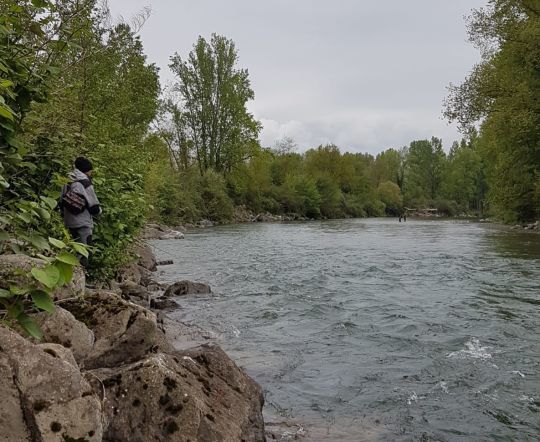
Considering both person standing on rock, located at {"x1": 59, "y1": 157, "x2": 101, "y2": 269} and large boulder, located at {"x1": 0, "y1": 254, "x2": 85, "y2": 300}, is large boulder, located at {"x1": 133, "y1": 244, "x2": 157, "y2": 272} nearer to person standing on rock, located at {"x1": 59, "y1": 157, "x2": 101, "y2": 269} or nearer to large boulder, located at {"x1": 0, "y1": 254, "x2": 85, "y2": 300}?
person standing on rock, located at {"x1": 59, "y1": 157, "x2": 101, "y2": 269}

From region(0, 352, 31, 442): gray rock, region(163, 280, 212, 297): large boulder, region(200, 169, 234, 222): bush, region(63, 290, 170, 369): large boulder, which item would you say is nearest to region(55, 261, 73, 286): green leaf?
region(0, 352, 31, 442): gray rock

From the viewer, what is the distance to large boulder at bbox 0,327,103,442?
9.34ft

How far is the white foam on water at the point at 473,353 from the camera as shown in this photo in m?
7.26

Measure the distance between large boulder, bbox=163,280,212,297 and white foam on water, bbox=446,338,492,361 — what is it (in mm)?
6668

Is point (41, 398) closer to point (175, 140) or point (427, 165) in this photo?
point (175, 140)

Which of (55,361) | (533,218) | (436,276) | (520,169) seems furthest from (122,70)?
(533,218)

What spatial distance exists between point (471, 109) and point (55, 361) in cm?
2770

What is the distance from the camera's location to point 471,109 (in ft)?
88.2

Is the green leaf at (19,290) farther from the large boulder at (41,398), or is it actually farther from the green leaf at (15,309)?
→ the large boulder at (41,398)

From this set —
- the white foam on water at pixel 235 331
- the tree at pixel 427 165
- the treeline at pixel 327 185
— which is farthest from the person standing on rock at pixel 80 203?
the tree at pixel 427 165

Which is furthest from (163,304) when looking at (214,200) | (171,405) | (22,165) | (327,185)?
(327,185)

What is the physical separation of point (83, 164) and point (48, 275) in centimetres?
523

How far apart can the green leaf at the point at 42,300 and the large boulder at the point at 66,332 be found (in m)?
2.02

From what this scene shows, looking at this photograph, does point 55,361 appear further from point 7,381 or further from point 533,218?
point 533,218
